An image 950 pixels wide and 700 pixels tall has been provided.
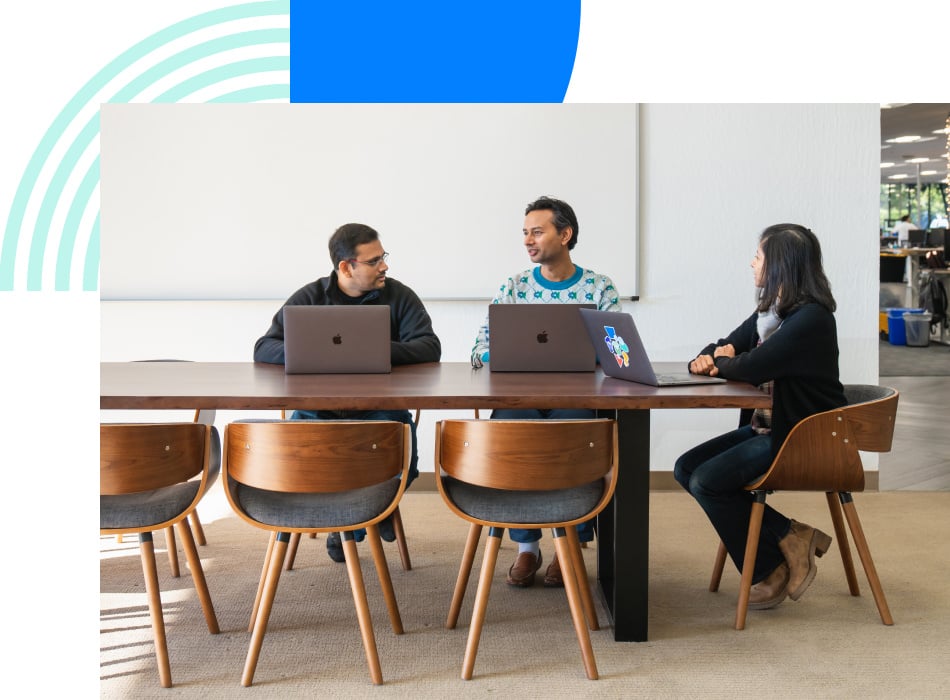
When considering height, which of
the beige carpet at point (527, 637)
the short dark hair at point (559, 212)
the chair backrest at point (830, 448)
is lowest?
the beige carpet at point (527, 637)

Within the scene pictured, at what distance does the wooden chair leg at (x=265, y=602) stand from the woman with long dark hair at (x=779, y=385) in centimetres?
136

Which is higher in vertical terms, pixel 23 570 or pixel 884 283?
pixel 884 283

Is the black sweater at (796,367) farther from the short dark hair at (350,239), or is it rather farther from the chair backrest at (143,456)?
the chair backrest at (143,456)

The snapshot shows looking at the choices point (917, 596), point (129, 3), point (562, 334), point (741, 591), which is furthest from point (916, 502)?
point (129, 3)

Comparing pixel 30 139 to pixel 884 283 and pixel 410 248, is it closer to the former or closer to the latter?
pixel 410 248

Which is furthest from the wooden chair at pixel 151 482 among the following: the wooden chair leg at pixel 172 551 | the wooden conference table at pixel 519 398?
the wooden chair leg at pixel 172 551

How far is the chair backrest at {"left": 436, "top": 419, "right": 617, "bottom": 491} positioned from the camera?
2434 mm

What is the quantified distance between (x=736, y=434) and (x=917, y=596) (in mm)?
827

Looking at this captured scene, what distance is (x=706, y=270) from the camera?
477cm

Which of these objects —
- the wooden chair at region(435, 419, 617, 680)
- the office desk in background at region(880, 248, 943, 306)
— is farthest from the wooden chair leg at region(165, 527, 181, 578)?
the office desk in background at region(880, 248, 943, 306)

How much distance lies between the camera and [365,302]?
364cm

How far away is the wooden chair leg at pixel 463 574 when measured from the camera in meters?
2.72

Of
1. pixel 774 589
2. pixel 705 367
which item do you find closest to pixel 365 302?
pixel 705 367

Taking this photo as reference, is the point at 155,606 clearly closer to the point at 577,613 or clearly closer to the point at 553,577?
the point at 577,613
